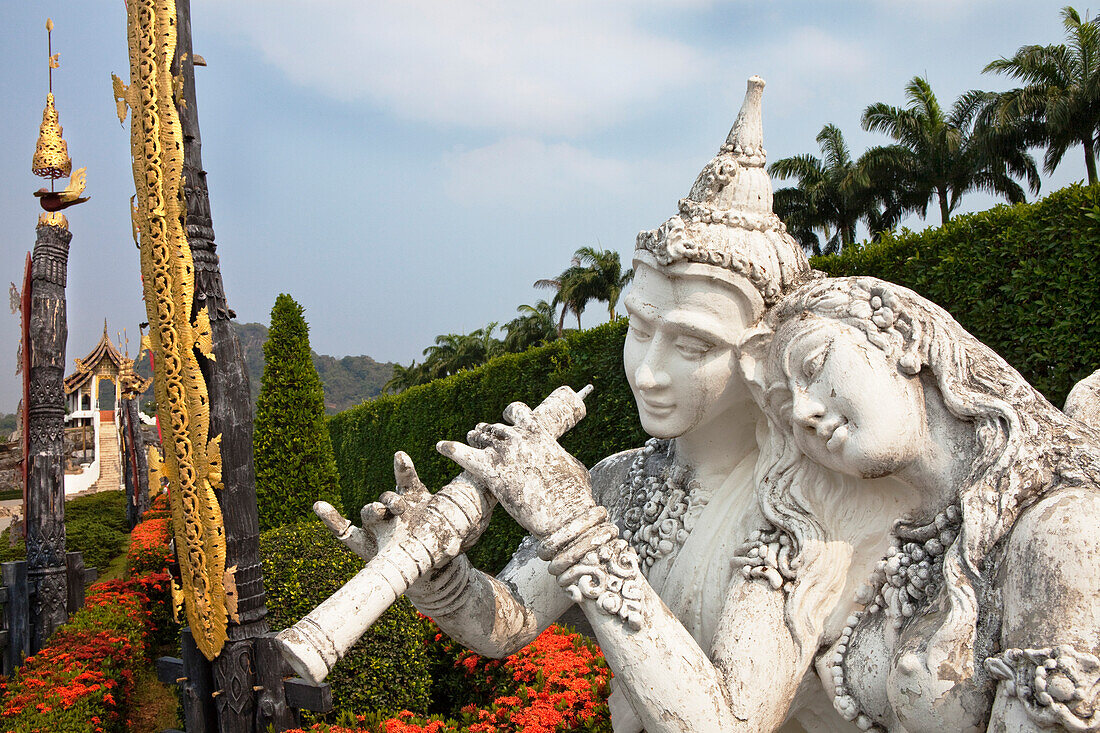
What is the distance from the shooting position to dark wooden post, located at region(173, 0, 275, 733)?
459 centimetres

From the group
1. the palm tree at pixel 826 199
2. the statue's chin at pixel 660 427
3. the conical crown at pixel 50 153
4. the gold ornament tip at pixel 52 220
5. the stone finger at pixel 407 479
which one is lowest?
the stone finger at pixel 407 479

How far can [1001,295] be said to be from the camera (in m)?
4.25

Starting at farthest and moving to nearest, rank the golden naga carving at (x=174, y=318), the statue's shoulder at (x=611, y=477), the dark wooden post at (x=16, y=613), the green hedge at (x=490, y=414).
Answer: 1. the dark wooden post at (x=16, y=613)
2. the green hedge at (x=490, y=414)
3. the golden naga carving at (x=174, y=318)
4. the statue's shoulder at (x=611, y=477)

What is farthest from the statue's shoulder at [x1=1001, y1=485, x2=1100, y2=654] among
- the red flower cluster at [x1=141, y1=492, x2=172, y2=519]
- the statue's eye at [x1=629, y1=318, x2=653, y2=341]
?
the red flower cluster at [x1=141, y1=492, x2=172, y2=519]

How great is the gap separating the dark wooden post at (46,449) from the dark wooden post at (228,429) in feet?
13.7


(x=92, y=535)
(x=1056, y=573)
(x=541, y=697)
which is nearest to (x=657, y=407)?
(x=1056, y=573)

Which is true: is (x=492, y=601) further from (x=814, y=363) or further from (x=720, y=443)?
(x=814, y=363)

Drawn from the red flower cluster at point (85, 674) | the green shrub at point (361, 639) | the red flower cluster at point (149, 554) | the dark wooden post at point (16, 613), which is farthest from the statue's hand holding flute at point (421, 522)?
the red flower cluster at point (149, 554)

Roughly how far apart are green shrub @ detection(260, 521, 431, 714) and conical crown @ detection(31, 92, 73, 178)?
4769mm

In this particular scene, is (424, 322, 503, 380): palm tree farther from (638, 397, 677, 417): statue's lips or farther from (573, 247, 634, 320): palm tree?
(638, 397, 677, 417): statue's lips

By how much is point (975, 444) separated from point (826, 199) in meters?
31.8

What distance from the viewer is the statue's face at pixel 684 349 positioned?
1.71m

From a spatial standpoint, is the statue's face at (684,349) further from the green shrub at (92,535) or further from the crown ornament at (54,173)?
the green shrub at (92,535)

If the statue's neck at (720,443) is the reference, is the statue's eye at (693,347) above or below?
above
